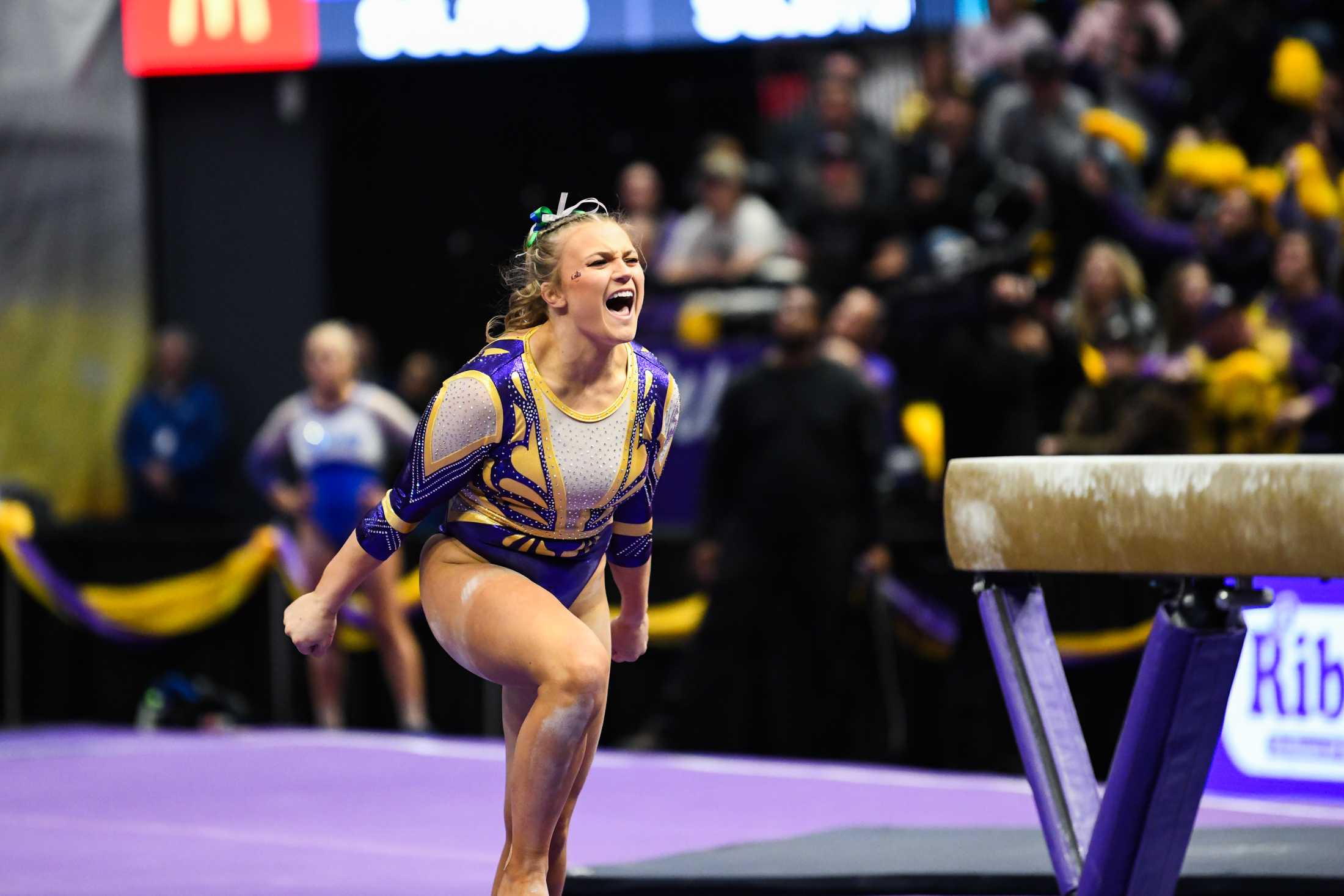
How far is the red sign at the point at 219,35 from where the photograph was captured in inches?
399

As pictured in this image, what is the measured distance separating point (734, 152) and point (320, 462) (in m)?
2.93

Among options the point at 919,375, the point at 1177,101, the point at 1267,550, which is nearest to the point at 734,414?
the point at 919,375

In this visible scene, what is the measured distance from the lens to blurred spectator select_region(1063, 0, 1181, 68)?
31.9 ft

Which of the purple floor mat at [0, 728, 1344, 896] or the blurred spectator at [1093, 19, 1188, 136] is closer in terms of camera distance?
the purple floor mat at [0, 728, 1344, 896]

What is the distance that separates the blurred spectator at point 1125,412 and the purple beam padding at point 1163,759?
346 centimetres

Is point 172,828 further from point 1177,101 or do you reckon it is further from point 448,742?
point 1177,101

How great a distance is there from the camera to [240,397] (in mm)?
11625

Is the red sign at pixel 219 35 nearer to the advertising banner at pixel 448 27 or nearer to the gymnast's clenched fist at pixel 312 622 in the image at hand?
the advertising banner at pixel 448 27

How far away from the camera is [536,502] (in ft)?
12.0

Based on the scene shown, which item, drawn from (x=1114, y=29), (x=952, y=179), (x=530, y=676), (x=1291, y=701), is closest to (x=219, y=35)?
(x=952, y=179)

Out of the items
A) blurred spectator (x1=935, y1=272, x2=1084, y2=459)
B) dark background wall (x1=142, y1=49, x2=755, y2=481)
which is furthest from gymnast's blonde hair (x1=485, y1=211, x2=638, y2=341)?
dark background wall (x1=142, y1=49, x2=755, y2=481)

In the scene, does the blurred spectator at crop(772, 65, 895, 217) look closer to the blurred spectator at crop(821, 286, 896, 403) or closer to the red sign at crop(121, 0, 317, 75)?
the blurred spectator at crop(821, 286, 896, 403)

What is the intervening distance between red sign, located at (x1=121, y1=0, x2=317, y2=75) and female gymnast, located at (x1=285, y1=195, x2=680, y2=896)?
22.3ft

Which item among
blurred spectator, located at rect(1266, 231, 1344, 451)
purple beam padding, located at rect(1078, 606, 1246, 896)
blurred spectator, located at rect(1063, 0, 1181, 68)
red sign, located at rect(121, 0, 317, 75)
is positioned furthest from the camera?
red sign, located at rect(121, 0, 317, 75)
